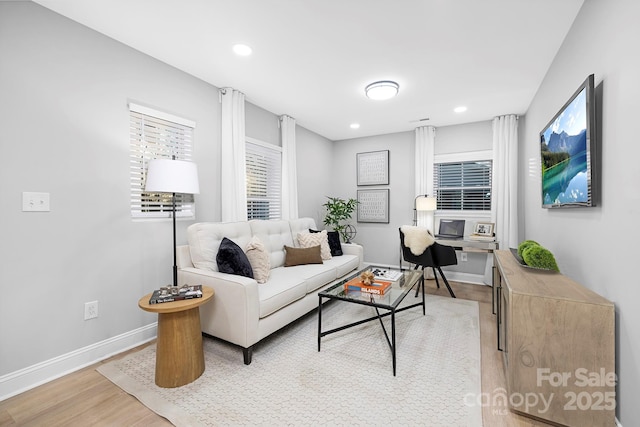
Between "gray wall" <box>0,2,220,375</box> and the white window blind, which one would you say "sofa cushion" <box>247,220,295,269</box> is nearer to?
"gray wall" <box>0,2,220,375</box>

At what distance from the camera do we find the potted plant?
16.3 ft

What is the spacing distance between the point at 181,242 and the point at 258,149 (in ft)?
5.52

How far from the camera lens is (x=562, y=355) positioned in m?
1.43

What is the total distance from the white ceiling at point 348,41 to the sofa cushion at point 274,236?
5.23 ft

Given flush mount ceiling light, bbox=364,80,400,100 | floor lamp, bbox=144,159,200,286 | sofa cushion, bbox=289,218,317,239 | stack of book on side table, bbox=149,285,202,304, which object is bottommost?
stack of book on side table, bbox=149,285,202,304

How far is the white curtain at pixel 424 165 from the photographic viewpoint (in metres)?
4.62

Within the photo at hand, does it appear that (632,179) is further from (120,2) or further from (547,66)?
(120,2)

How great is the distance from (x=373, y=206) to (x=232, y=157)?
2.97 metres

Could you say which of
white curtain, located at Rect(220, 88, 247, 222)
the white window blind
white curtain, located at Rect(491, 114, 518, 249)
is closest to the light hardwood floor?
white curtain, located at Rect(220, 88, 247, 222)

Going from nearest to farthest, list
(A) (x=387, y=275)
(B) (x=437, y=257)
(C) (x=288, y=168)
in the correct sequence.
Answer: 1. (A) (x=387, y=275)
2. (B) (x=437, y=257)
3. (C) (x=288, y=168)

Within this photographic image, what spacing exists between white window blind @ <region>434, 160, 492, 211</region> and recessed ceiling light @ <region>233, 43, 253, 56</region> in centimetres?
356

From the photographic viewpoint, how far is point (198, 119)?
2943 mm

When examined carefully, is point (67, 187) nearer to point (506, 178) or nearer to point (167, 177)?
point (167, 177)

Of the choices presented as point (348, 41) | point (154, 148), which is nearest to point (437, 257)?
point (348, 41)
